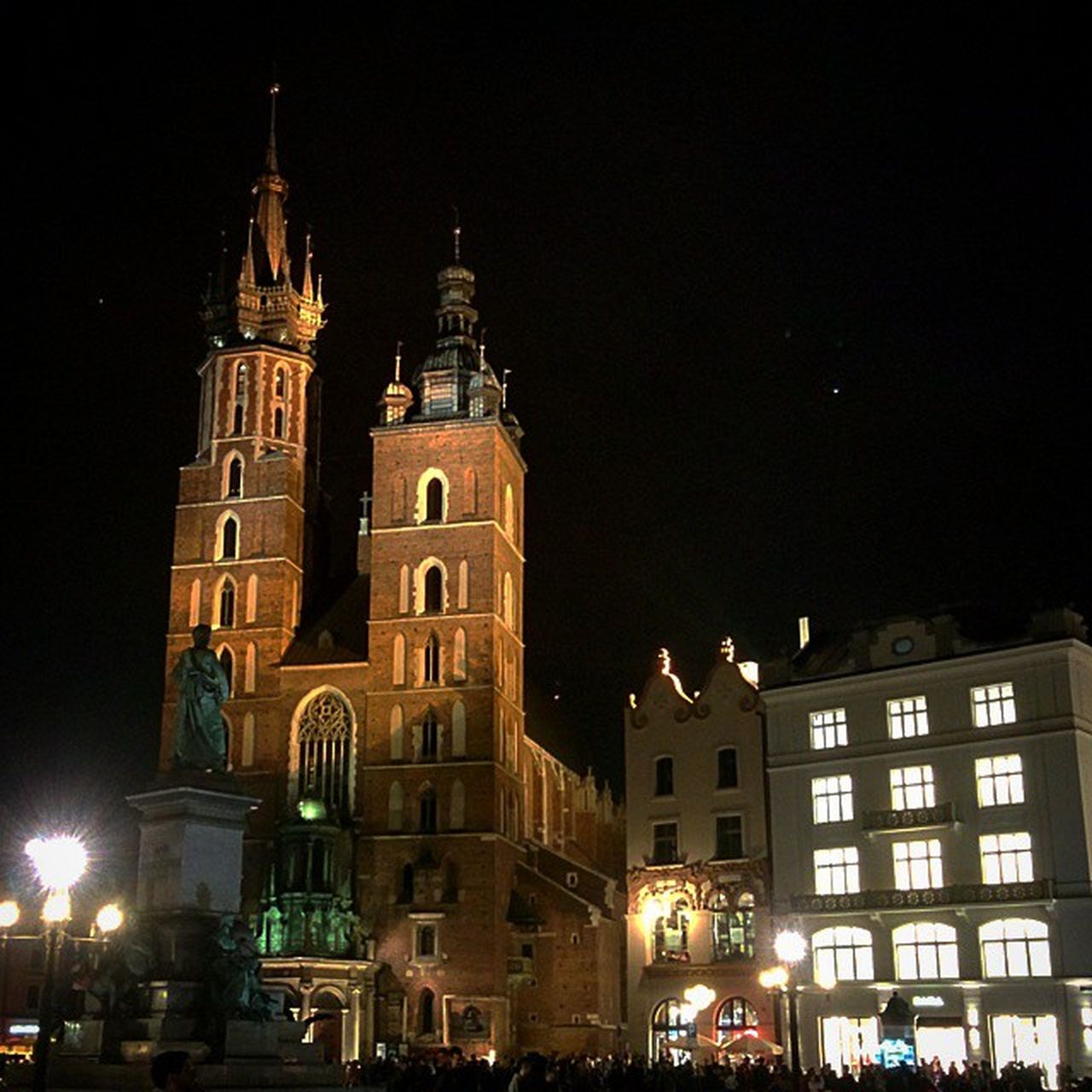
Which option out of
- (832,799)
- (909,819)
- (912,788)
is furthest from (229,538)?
(909,819)

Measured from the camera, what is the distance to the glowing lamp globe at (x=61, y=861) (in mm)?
19250

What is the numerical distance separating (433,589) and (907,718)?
2566cm

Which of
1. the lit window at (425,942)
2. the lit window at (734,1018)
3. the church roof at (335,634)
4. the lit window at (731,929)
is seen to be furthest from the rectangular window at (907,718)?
the church roof at (335,634)

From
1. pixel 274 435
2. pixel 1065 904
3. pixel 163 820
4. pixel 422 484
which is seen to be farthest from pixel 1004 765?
pixel 274 435

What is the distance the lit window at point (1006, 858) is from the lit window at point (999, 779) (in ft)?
2.87

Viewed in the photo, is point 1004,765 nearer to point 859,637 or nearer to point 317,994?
point 859,637

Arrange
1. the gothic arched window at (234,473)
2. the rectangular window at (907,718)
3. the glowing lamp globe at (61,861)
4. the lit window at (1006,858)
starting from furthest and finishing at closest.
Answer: the gothic arched window at (234,473)
the rectangular window at (907,718)
the lit window at (1006,858)
the glowing lamp globe at (61,861)

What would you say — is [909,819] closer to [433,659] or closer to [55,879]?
[433,659]

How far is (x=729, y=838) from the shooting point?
45.5 m

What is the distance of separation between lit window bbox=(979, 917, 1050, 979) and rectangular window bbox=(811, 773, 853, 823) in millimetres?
5109

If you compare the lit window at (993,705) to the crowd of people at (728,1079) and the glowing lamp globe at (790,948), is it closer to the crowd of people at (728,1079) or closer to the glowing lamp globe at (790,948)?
the crowd of people at (728,1079)

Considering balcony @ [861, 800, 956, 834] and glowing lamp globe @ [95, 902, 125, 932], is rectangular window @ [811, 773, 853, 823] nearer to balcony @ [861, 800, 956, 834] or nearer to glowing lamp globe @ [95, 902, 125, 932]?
balcony @ [861, 800, 956, 834]

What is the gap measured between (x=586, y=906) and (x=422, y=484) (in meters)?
18.0

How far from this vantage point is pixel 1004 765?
39.2m
